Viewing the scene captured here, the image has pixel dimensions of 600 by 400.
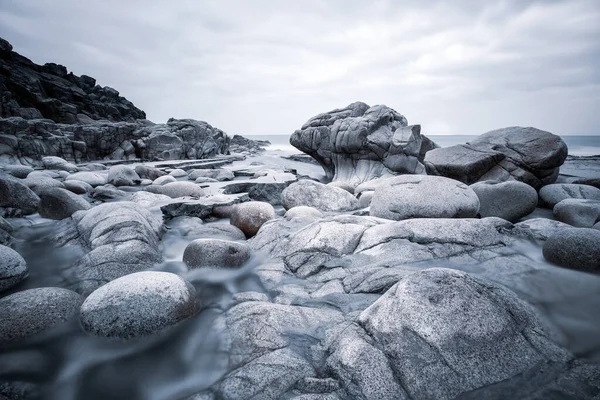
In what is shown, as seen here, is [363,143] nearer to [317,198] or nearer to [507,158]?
[507,158]

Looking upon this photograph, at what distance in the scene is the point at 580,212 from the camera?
5.61 meters

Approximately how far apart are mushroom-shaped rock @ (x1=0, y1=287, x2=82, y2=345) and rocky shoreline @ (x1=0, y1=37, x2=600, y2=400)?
12 mm

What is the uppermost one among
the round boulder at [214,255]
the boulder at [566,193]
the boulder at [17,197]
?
the boulder at [17,197]

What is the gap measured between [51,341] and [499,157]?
10.3 metres

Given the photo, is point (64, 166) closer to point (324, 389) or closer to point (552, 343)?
point (324, 389)

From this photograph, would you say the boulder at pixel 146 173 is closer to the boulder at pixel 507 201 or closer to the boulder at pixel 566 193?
the boulder at pixel 507 201

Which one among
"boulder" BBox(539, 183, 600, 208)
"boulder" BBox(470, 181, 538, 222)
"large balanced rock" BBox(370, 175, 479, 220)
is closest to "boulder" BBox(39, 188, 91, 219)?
"large balanced rock" BBox(370, 175, 479, 220)

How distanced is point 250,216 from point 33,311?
3.44m

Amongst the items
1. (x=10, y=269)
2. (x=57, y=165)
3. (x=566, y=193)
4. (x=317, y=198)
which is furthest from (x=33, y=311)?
(x=57, y=165)

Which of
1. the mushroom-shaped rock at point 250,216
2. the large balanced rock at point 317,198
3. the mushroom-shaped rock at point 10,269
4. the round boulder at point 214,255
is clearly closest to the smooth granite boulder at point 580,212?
the large balanced rock at point 317,198

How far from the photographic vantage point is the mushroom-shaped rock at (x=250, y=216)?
565 centimetres

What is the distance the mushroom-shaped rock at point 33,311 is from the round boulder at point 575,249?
4.79 meters

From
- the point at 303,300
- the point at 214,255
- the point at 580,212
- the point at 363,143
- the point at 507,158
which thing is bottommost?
the point at 303,300

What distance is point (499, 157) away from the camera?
886cm
